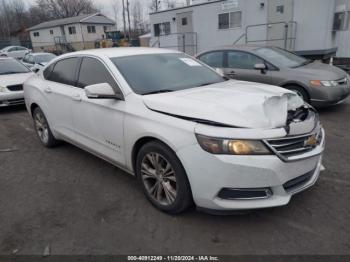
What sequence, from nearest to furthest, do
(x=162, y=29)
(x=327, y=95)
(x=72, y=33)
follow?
(x=327, y=95) → (x=162, y=29) → (x=72, y=33)

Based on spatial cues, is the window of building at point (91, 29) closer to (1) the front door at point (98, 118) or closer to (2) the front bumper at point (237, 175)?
(1) the front door at point (98, 118)

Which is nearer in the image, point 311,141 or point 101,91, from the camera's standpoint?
point 311,141

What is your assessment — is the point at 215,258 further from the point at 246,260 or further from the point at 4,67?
the point at 4,67

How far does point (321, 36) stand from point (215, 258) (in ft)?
44.5

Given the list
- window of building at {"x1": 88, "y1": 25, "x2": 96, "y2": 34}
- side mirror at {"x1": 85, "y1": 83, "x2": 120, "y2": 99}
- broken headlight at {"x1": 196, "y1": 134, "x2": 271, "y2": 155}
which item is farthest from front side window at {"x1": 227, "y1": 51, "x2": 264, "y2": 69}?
window of building at {"x1": 88, "y1": 25, "x2": 96, "y2": 34}

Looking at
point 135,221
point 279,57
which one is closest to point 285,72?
point 279,57

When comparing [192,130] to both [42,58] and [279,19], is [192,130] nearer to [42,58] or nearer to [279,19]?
[279,19]

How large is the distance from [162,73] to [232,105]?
1258 mm

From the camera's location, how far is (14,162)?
485 centimetres

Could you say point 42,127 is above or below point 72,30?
below

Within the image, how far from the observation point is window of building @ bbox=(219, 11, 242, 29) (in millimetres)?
15905

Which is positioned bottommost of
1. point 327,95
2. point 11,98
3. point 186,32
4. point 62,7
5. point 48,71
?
point 11,98

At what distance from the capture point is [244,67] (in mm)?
7258

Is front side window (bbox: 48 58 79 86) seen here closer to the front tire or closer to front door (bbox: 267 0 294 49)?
the front tire
